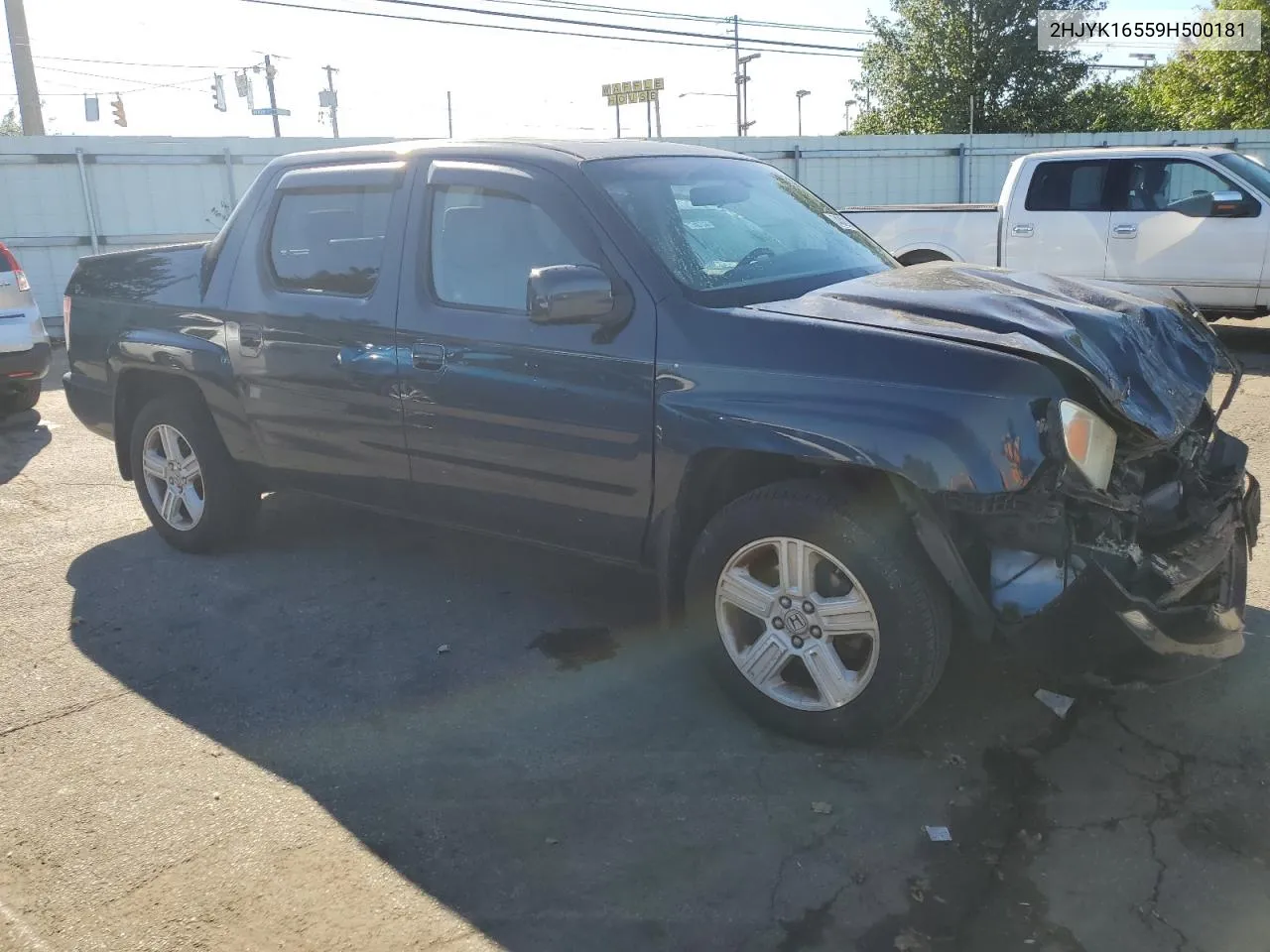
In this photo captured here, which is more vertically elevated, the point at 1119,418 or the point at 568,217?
the point at 568,217

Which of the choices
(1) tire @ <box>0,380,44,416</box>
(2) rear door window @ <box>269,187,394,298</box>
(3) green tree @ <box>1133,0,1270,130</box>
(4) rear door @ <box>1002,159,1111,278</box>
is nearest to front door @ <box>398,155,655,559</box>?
(2) rear door window @ <box>269,187,394,298</box>

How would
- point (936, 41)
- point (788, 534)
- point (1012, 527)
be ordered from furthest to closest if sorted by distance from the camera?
1. point (936, 41)
2. point (788, 534)
3. point (1012, 527)

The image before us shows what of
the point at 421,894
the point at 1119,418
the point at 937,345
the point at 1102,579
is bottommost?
the point at 421,894

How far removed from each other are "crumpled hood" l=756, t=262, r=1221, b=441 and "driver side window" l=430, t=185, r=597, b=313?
90 centimetres

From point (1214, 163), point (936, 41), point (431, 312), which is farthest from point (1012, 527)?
point (936, 41)

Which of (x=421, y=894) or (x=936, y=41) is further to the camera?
(x=936, y=41)

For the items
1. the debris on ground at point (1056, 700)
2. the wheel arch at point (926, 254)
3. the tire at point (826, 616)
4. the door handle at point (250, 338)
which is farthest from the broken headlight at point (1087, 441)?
the wheel arch at point (926, 254)

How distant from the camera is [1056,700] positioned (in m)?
3.69

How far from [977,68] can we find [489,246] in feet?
101

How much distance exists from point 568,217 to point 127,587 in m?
2.84

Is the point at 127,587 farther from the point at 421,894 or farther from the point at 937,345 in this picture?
the point at 937,345

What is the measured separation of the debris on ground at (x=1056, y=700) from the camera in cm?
364

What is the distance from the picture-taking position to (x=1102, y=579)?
2961mm

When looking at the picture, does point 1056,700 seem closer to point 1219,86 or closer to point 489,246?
point 489,246
